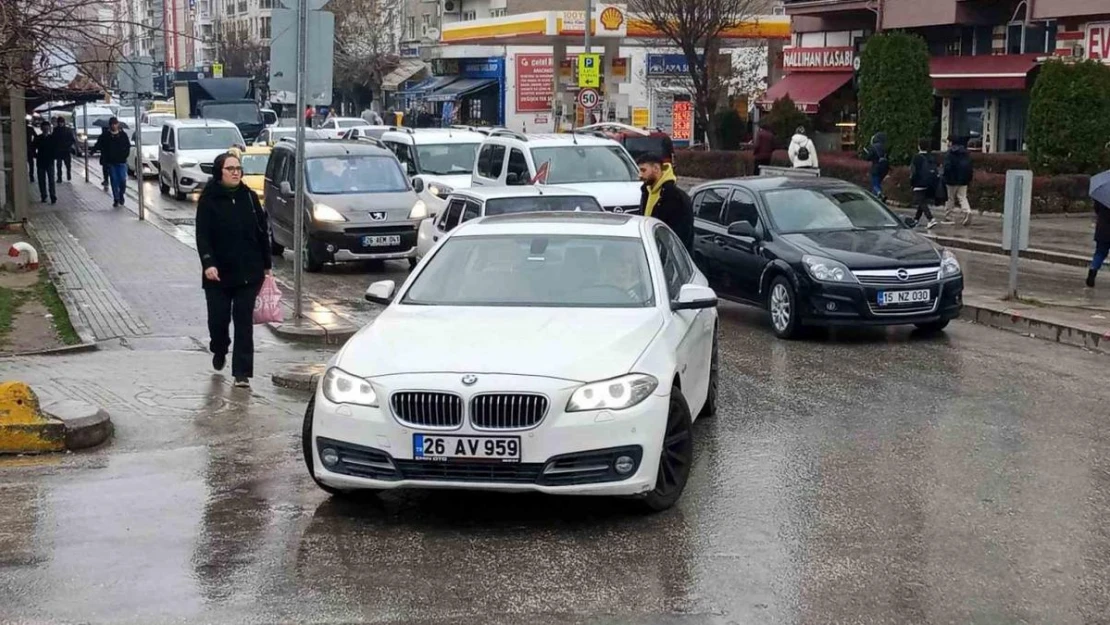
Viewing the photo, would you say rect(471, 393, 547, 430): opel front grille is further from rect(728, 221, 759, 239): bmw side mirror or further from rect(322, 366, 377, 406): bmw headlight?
rect(728, 221, 759, 239): bmw side mirror

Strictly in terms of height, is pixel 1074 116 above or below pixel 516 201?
above

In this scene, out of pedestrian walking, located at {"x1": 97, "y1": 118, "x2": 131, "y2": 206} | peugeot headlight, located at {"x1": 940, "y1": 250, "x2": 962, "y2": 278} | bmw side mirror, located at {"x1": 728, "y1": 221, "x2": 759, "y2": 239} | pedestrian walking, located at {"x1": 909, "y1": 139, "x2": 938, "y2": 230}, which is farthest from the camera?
pedestrian walking, located at {"x1": 97, "y1": 118, "x2": 131, "y2": 206}

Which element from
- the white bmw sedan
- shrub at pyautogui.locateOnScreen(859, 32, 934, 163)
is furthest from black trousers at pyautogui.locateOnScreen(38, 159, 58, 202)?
the white bmw sedan

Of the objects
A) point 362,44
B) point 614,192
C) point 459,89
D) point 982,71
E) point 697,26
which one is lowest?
point 614,192

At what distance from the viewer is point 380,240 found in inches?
Result: 783

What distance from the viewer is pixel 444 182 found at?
23.1m

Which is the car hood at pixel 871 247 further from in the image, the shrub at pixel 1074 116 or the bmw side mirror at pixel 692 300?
the shrub at pixel 1074 116

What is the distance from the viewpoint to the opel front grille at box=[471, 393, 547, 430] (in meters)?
6.82

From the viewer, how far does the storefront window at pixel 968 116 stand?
38938mm

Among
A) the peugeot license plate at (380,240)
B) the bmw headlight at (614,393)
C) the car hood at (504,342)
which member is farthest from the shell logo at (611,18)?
the bmw headlight at (614,393)

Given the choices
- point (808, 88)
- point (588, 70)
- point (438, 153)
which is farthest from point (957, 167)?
point (808, 88)

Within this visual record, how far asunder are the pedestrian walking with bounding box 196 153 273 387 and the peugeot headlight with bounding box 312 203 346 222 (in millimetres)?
8753

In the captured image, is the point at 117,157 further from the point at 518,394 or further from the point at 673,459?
the point at 518,394

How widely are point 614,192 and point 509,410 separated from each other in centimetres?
1391
